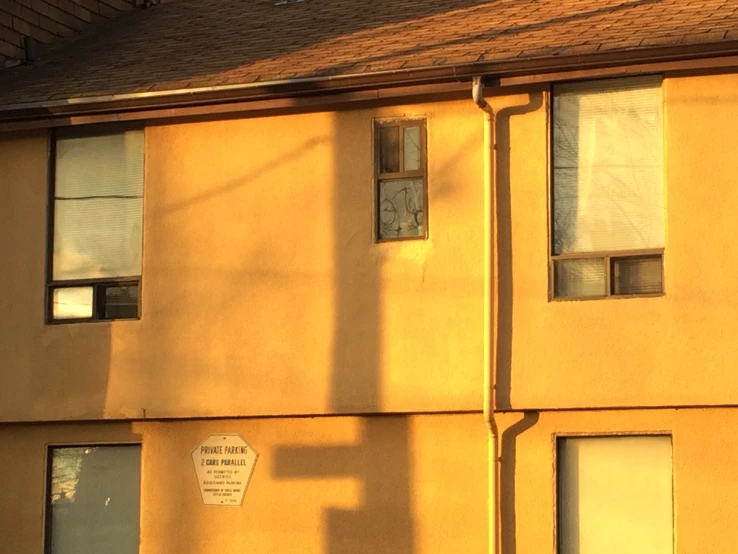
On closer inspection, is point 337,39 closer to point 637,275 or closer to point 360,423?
point 360,423

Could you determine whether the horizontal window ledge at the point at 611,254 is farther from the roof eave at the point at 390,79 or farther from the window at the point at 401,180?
the roof eave at the point at 390,79

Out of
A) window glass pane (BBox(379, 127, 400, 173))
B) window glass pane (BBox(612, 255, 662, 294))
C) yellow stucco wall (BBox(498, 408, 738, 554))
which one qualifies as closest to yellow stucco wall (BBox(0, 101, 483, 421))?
window glass pane (BBox(379, 127, 400, 173))

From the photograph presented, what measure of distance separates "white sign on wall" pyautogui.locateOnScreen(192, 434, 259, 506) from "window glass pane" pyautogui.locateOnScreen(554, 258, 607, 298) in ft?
10.8

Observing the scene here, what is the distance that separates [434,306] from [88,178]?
401 cm

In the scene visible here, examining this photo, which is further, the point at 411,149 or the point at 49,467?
the point at 49,467

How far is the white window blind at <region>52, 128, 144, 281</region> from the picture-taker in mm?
15289

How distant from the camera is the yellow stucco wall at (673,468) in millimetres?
12633

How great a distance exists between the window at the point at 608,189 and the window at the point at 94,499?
15.0ft

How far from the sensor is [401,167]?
562 inches

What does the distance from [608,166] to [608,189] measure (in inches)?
8.2

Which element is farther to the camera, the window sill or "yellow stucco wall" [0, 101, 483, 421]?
"yellow stucco wall" [0, 101, 483, 421]

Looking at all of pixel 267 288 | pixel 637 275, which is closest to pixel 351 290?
pixel 267 288

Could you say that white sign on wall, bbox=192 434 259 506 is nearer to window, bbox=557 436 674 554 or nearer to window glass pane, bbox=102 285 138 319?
window glass pane, bbox=102 285 138 319

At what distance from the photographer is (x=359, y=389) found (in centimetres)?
1398
